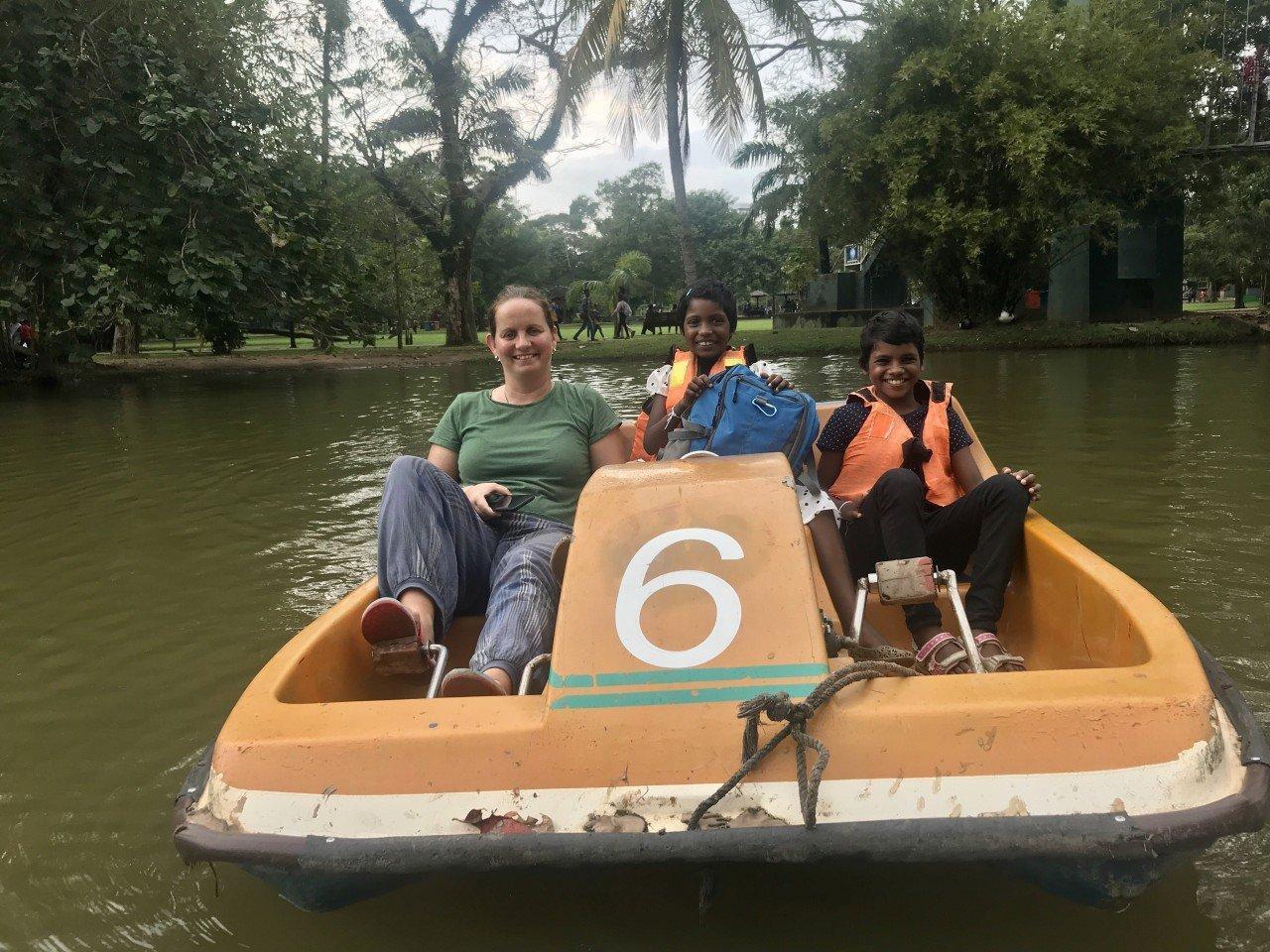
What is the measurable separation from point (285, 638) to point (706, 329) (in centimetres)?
202

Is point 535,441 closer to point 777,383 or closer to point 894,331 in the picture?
point 777,383

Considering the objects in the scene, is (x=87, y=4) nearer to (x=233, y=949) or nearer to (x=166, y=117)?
(x=166, y=117)

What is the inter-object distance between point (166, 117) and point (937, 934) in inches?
502

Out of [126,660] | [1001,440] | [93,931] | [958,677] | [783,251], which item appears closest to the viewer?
[958,677]

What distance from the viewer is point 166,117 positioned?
11844 mm

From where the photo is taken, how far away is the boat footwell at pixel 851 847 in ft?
5.36

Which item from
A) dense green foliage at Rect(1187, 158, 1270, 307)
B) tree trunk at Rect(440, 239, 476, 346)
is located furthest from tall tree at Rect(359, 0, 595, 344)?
dense green foliage at Rect(1187, 158, 1270, 307)

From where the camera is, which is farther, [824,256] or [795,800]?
[824,256]

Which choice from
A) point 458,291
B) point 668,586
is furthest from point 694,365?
point 458,291

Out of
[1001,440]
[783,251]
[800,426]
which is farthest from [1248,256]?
[800,426]

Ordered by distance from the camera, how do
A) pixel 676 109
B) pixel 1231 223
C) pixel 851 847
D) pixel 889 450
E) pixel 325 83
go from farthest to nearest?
pixel 1231 223, pixel 325 83, pixel 676 109, pixel 889 450, pixel 851 847

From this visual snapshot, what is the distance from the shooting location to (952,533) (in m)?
3.09

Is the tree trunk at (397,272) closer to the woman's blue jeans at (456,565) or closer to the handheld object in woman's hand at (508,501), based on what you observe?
the handheld object in woman's hand at (508,501)

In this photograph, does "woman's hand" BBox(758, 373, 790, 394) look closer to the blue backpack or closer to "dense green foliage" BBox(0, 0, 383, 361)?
the blue backpack
